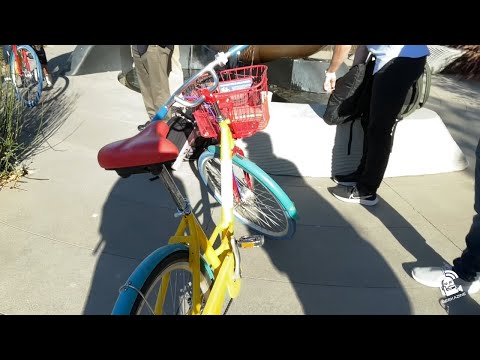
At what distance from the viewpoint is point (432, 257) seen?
106 inches

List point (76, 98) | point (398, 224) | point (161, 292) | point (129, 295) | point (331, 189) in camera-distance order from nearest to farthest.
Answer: point (129, 295), point (161, 292), point (398, 224), point (331, 189), point (76, 98)

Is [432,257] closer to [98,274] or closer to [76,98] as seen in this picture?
[98,274]

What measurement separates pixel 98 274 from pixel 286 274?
133 cm

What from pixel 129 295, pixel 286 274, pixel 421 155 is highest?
pixel 129 295

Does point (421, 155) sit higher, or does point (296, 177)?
point (421, 155)

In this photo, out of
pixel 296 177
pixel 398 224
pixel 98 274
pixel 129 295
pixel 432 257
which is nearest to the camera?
pixel 129 295

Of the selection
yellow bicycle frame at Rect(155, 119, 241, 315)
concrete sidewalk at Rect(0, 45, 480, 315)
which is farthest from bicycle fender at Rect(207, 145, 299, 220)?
concrete sidewalk at Rect(0, 45, 480, 315)

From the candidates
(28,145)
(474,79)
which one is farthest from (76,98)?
(474,79)

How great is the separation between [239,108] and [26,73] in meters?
4.86

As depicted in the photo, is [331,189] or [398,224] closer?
[398,224]

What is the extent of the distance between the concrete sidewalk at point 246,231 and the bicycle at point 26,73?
144 cm

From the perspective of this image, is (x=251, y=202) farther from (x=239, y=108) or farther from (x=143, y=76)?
(x=143, y=76)

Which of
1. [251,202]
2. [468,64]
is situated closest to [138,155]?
[251,202]

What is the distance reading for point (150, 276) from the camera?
4.68 feet
